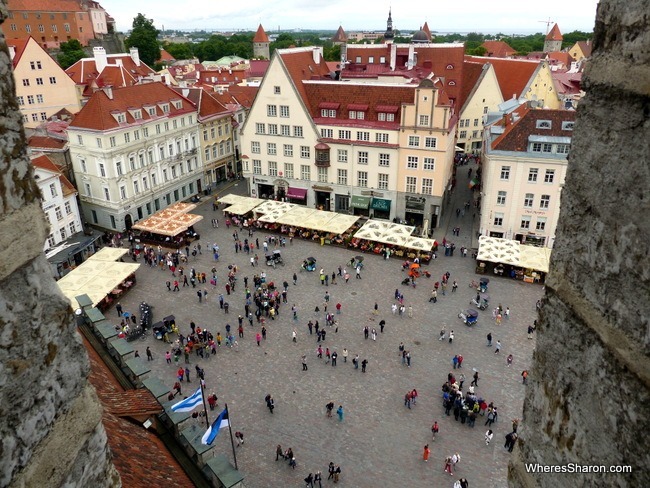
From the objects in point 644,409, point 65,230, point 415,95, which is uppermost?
point 644,409

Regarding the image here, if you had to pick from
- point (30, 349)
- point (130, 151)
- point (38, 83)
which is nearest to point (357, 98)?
point (130, 151)

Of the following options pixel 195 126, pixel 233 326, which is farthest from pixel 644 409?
pixel 195 126

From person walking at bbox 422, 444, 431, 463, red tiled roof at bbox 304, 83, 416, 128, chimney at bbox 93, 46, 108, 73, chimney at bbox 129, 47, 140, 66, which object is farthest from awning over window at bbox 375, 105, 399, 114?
chimney at bbox 129, 47, 140, 66

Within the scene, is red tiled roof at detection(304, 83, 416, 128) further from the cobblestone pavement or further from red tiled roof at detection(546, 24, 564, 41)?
red tiled roof at detection(546, 24, 564, 41)

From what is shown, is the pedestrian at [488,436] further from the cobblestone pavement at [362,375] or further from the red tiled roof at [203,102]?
the red tiled roof at [203,102]

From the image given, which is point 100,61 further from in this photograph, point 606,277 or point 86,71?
point 606,277

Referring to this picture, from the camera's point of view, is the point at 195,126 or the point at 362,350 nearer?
the point at 362,350

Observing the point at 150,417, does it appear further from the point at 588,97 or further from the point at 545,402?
the point at 588,97
